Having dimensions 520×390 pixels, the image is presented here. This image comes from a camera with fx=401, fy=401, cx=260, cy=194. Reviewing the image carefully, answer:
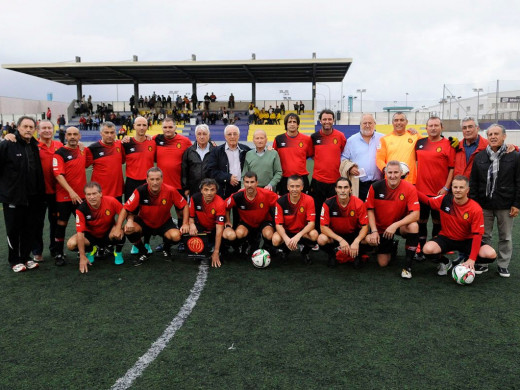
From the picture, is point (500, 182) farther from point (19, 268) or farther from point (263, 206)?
point (19, 268)

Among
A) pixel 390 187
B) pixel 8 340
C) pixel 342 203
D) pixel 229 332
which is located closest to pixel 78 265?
pixel 8 340

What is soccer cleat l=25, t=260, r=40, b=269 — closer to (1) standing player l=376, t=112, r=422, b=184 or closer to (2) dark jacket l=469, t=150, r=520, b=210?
(1) standing player l=376, t=112, r=422, b=184

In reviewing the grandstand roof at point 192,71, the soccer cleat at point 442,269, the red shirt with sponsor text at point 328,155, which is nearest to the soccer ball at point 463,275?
the soccer cleat at point 442,269

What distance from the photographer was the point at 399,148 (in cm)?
498

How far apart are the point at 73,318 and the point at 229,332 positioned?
4.48ft

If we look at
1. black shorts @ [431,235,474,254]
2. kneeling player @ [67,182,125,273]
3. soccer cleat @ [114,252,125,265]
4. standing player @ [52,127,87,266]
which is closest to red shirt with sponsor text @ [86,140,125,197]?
standing player @ [52,127,87,266]

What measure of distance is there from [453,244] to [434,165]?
3.23ft

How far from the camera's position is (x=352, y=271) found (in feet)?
14.9

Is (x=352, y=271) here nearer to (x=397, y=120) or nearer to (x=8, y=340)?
(x=397, y=120)

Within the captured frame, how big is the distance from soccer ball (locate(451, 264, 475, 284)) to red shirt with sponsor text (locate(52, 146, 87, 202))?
4.39m

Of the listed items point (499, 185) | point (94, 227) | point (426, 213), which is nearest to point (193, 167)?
point (94, 227)

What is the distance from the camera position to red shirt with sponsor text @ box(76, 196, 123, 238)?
4.64 meters

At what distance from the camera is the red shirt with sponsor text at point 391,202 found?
4520mm

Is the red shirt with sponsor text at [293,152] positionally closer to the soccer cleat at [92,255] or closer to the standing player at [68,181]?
the standing player at [68,181]
